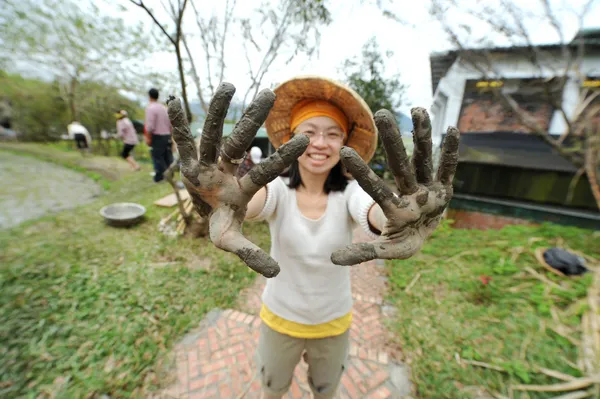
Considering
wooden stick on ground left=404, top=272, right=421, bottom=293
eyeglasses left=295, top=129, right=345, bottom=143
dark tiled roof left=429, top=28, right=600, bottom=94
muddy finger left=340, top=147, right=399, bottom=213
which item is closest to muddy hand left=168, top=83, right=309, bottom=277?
muddy finger left=340, top=147, right=399, bottom=213

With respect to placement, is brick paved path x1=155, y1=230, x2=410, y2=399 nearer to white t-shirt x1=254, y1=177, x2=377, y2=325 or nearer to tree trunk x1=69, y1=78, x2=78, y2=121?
white t-shirt x1=254, y1=177, x2=377, y2=325

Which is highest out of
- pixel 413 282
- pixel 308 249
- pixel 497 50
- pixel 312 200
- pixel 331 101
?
pixel 497 50

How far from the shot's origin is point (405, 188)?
0.89 metres

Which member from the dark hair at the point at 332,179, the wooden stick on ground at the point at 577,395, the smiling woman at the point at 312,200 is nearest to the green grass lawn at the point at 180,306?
the wooden stick on ground at the point at 577,395

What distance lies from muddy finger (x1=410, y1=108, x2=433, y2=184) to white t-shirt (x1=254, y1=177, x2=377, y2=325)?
1.16 feet

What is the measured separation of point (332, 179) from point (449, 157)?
0.65 m

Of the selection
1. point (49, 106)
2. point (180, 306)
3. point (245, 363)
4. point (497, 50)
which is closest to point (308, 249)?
point (245, 363)

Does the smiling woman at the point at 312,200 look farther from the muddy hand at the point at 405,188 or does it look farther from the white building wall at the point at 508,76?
the white building wall at the point at 508,76

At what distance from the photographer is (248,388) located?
2.24 metres

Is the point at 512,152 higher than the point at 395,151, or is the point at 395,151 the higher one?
the point at 395,151

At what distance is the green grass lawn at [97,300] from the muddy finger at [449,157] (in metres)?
2.76

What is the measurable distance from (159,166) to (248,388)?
5.07 m

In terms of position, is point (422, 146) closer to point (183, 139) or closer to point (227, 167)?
point (227, 167)

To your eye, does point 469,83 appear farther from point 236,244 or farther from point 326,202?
point 236,244
